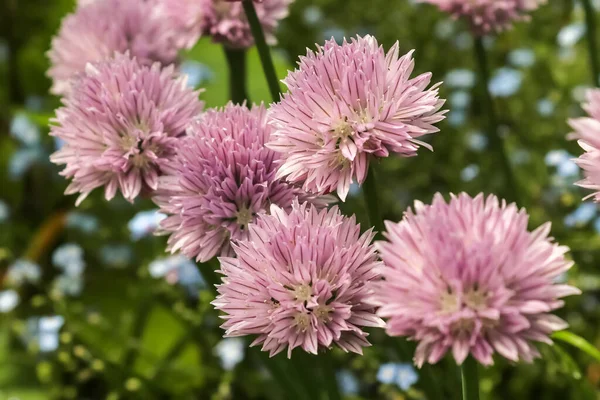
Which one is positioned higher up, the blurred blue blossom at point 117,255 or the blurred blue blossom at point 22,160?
the blurred blue blossom at point 22,160

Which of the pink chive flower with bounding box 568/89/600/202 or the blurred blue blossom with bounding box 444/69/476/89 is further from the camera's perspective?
the blurred blue blossom with bounding box 444/69/476/89

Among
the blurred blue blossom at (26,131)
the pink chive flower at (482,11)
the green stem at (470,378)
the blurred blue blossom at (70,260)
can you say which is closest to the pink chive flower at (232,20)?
the pink chive flower at (482,11)

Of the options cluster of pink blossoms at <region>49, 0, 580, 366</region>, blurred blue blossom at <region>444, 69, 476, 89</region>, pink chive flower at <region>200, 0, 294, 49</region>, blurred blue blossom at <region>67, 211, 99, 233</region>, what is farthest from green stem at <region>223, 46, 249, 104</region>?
blurred blue blossom at <region>444, 69, 476, 89</region>

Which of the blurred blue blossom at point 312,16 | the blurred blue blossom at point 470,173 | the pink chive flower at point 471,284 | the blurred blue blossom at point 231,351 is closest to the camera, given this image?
the pink chive flower at point 471,284

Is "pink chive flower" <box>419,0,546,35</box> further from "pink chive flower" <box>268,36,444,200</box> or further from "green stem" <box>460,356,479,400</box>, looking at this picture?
"green stem" <box>460,356,479,400</box>

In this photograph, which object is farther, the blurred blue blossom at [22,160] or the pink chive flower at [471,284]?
the blurred blue blossom at [22,160]

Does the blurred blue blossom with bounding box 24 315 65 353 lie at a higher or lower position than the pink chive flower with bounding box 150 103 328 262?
lower

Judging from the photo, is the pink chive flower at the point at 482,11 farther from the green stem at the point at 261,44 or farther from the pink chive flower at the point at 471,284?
the pink chive flower at the point at 471,284
